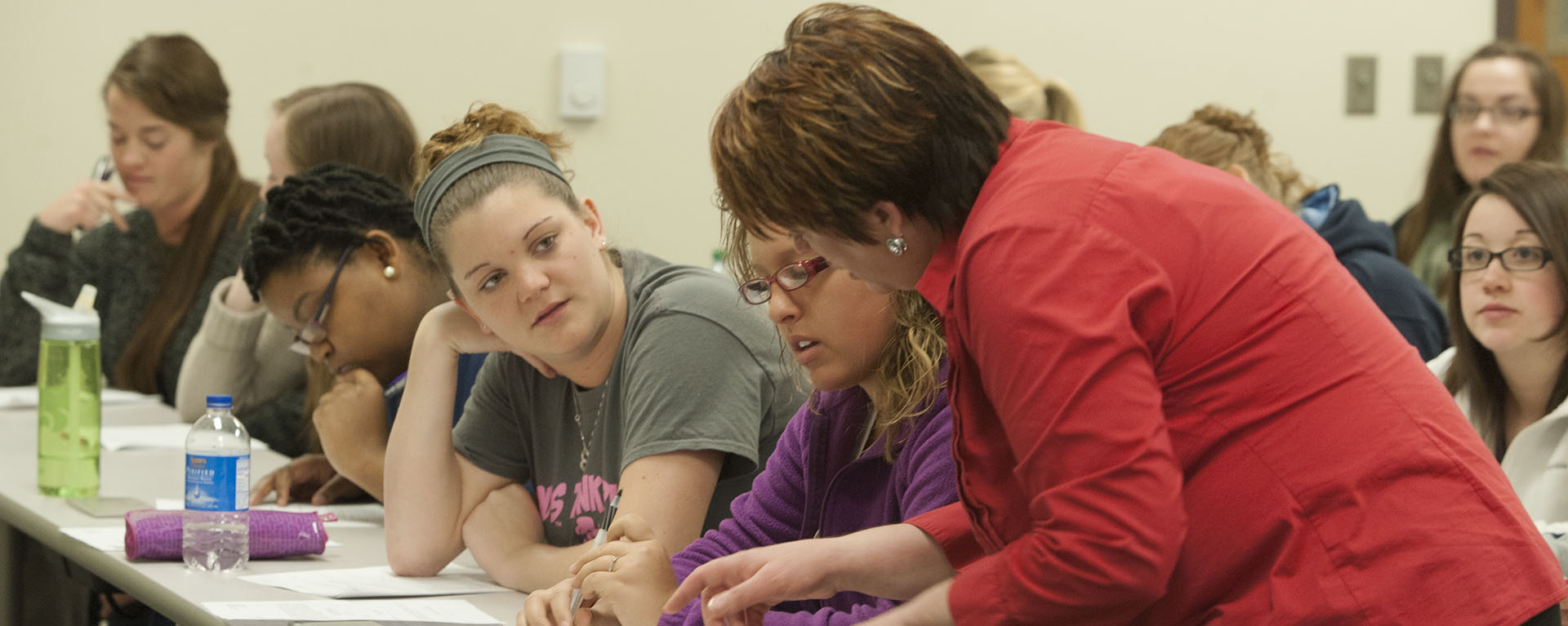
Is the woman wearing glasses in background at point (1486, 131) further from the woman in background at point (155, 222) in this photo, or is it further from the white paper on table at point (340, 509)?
the woman in background at point (155, 222)

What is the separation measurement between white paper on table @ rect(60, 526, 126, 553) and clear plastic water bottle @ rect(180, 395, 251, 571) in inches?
4.8

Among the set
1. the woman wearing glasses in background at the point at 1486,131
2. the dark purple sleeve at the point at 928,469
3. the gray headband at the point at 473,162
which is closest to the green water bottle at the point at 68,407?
the gray headband at the point at 473,162

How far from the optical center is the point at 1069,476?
2.84 ft

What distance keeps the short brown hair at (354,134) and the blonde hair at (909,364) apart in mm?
1657

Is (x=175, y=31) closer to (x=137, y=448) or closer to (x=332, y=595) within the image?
(x=137, y=448)

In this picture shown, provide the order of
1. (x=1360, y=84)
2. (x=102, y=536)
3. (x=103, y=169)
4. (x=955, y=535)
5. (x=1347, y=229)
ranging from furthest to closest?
1. (x=1360, y=84)
2. (x=103, y=169)
3. (x=1347, y=229)
4. (x=102, y=536)
5. (x=955, y=535)

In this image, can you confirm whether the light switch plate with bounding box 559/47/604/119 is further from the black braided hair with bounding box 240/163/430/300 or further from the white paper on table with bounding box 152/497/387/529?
the white paper on table with bounding box 152/497/387/529

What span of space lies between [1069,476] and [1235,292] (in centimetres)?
17

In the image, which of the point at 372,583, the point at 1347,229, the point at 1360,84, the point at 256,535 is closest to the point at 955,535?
the point at 372,583

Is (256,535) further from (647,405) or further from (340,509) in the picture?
(647,405)

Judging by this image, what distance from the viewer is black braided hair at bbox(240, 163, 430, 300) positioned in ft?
7.09

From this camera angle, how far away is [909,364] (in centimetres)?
130

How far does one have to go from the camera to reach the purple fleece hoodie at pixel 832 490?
1286 millimetres

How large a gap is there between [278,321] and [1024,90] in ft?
5.41
